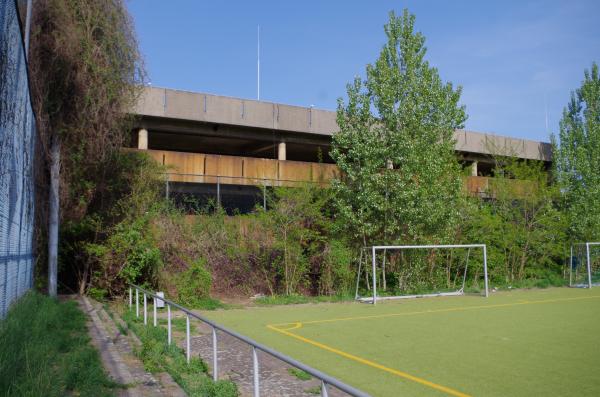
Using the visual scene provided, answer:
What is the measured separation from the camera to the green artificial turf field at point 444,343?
23.4ft

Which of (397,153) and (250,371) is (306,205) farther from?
(250,371)

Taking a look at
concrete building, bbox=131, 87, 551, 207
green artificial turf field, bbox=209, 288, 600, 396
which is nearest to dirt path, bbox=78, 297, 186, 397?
green artificial turf field, bbox=209, 288, 600, 396

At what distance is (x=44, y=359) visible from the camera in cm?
514

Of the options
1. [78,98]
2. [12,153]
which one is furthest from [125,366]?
[78,98]

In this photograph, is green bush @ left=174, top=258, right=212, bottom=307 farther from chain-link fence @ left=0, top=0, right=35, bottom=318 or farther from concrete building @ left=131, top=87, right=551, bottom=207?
chain-link fence @ left=0, top=0, right=35, bottom=318

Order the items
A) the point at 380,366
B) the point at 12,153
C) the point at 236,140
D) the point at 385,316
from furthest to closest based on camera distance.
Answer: the point at 236,140
the point at 385,316
the point at 380,366
the point at 12,153

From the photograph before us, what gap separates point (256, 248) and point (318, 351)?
9.29m

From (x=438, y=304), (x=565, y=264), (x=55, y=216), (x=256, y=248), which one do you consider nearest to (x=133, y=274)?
(x=55, y=216)

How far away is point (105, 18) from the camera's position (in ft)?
41.1

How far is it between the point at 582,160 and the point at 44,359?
28.2m

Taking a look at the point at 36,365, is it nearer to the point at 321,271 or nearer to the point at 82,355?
the point at 82,355

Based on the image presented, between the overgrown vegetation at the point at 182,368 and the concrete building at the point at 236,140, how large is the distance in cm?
1077

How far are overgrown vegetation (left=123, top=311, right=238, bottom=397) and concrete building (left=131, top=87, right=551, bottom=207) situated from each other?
10774 millimetres

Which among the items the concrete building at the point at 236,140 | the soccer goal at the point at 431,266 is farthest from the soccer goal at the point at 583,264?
the soccer goal at the point at 431,266
